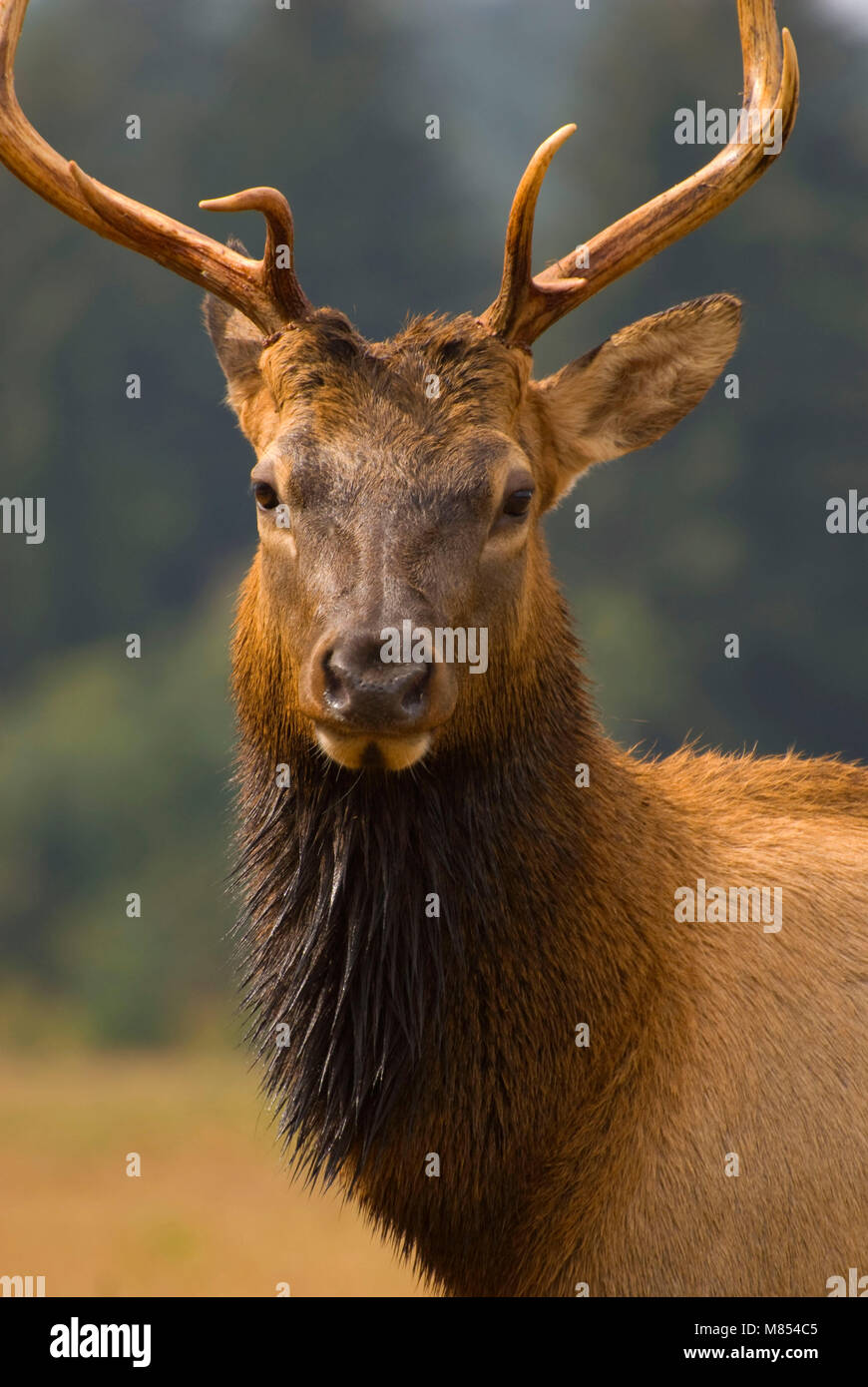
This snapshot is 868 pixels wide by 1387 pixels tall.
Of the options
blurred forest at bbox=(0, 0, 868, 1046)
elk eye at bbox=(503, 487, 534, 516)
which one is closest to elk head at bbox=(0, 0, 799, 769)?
elk eye at bbox=(503, 487, 534, 516)

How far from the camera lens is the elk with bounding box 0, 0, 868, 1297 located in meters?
4.29

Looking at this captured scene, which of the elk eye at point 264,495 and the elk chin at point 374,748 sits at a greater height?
the elk eye at point 264,495

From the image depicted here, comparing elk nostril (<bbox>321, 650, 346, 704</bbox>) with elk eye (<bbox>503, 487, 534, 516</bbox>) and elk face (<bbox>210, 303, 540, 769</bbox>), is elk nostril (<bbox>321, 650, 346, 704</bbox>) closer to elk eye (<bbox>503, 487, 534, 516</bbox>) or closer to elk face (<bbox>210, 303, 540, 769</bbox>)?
elk face (<bbox>210, 303, 540, 769</bbox>)

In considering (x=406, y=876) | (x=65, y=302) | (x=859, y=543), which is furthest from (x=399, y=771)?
(x=65, y=302)

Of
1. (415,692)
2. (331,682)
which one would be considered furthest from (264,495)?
(415,692)

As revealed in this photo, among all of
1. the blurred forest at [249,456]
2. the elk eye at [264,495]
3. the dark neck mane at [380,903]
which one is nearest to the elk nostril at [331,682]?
the dark neck mane at [380,903]

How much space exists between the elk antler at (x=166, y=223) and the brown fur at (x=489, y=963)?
0.18 metres

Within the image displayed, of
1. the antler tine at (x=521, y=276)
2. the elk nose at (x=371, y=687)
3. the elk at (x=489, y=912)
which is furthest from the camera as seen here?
the antler tine at (x=521, y=276)

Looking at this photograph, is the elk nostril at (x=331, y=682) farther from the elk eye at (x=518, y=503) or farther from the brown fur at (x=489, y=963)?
the elk eye at (x=518, y=503)

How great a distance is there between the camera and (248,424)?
5.09 metres

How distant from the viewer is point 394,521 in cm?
419

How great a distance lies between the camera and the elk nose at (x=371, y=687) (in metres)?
3.85

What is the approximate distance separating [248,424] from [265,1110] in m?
2.21

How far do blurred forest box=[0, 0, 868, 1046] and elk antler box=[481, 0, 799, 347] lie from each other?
15.5 m
